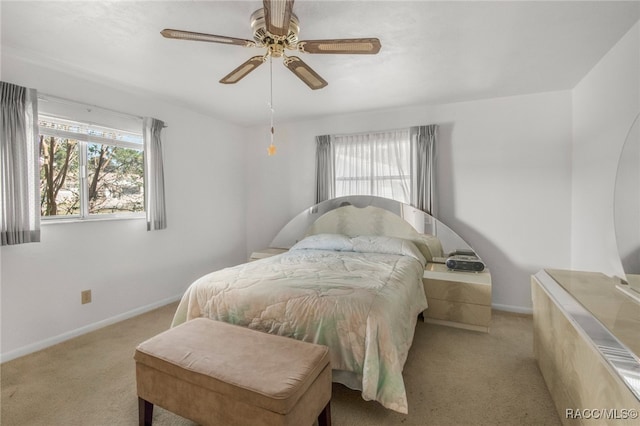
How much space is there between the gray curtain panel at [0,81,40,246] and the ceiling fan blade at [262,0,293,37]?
2.23 meters

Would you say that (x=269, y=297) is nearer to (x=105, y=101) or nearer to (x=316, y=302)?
(x=316, y=302)

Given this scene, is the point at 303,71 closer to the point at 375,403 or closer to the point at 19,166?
the point at 375,403

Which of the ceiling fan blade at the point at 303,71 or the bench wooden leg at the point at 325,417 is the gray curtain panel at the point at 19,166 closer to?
the ceiling fan blade at the point at 303,71

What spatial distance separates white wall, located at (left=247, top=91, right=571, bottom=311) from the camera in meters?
3.03

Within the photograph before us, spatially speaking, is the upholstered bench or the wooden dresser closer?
the wooden dresser

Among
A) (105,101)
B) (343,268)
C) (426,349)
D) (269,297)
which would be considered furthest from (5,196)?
(426,349)

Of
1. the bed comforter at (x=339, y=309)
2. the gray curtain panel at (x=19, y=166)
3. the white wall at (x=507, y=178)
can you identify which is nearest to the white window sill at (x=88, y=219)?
the gray curtain panel at (x=19, y=166)

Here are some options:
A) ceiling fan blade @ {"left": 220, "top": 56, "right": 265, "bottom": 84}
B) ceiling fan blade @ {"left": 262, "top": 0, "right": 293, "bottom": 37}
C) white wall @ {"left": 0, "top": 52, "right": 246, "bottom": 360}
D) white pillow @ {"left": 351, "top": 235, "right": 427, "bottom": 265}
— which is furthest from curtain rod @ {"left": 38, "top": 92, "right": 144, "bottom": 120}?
white pillow @ {"left": 351, "top": 235, "right": 427, "bottom": 265}

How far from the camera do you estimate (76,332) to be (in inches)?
104

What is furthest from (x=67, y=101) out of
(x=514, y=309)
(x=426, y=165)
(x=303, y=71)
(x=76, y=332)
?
(x=514, y=309)

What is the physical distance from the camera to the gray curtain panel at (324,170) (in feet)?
13.1

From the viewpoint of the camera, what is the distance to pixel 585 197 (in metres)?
2.68

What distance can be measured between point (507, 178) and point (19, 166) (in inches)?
181

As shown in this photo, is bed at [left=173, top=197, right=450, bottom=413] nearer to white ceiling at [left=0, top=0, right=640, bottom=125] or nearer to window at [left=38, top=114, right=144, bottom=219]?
window at [left=38, top=114, right=144, bottom=219]
